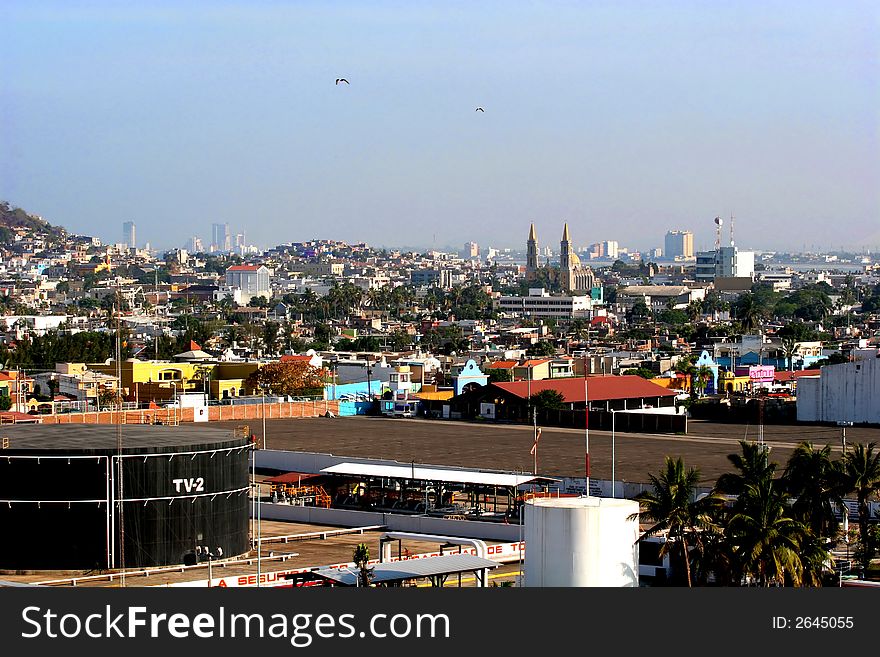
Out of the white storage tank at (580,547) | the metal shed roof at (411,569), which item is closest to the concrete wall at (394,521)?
the metal shed roof at (411,569)

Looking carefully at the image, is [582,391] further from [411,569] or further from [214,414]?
[411,569]

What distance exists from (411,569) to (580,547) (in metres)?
3.35

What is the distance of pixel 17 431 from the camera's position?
107 feet

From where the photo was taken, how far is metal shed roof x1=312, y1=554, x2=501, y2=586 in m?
22.6

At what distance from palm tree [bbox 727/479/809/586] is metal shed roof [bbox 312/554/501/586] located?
3729 millimetres

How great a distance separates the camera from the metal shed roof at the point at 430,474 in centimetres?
3344

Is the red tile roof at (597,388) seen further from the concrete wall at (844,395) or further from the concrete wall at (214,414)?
the concrete wall at (844,395)

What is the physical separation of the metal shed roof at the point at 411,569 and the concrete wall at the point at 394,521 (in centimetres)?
582

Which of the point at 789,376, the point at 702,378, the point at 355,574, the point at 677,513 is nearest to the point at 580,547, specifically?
the point at 677,513

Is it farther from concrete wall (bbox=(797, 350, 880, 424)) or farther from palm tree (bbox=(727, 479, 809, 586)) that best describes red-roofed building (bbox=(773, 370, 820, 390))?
palm tree (bbox=(727, 479, 809, 586))

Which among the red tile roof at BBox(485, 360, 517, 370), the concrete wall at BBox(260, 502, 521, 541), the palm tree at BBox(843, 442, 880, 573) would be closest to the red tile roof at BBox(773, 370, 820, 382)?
the red tile roof at BBox(485, 360, 517, 370)

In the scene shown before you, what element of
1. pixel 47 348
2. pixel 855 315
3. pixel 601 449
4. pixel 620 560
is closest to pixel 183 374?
pixel 47 348
